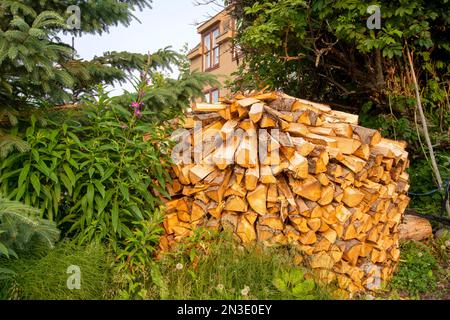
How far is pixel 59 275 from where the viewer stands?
291cm

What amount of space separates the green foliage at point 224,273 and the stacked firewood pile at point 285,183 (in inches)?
8.2

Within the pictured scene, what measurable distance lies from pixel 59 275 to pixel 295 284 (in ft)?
5.05

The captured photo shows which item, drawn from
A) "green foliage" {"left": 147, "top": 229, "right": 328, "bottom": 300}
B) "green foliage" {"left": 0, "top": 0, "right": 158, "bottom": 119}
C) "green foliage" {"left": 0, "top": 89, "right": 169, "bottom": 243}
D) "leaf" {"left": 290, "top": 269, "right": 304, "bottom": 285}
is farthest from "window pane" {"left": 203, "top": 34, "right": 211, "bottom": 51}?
"leaf" {"left": 290, "top": 269, "right": 304, "bottom": 285}

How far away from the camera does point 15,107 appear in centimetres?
355

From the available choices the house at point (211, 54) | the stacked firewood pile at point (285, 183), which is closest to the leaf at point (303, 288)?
the stacked firewood pile at point (285, 183)

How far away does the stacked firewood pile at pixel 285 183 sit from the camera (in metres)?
3.24

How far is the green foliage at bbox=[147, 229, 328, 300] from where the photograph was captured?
282 centimetres

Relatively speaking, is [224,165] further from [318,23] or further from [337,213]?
[318,23]

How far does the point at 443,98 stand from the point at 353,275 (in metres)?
3.30

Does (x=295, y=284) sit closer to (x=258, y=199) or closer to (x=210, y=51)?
(x=258, y=199)

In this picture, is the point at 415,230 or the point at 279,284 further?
the point at 415,230

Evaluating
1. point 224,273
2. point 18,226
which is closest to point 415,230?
point 224,273
